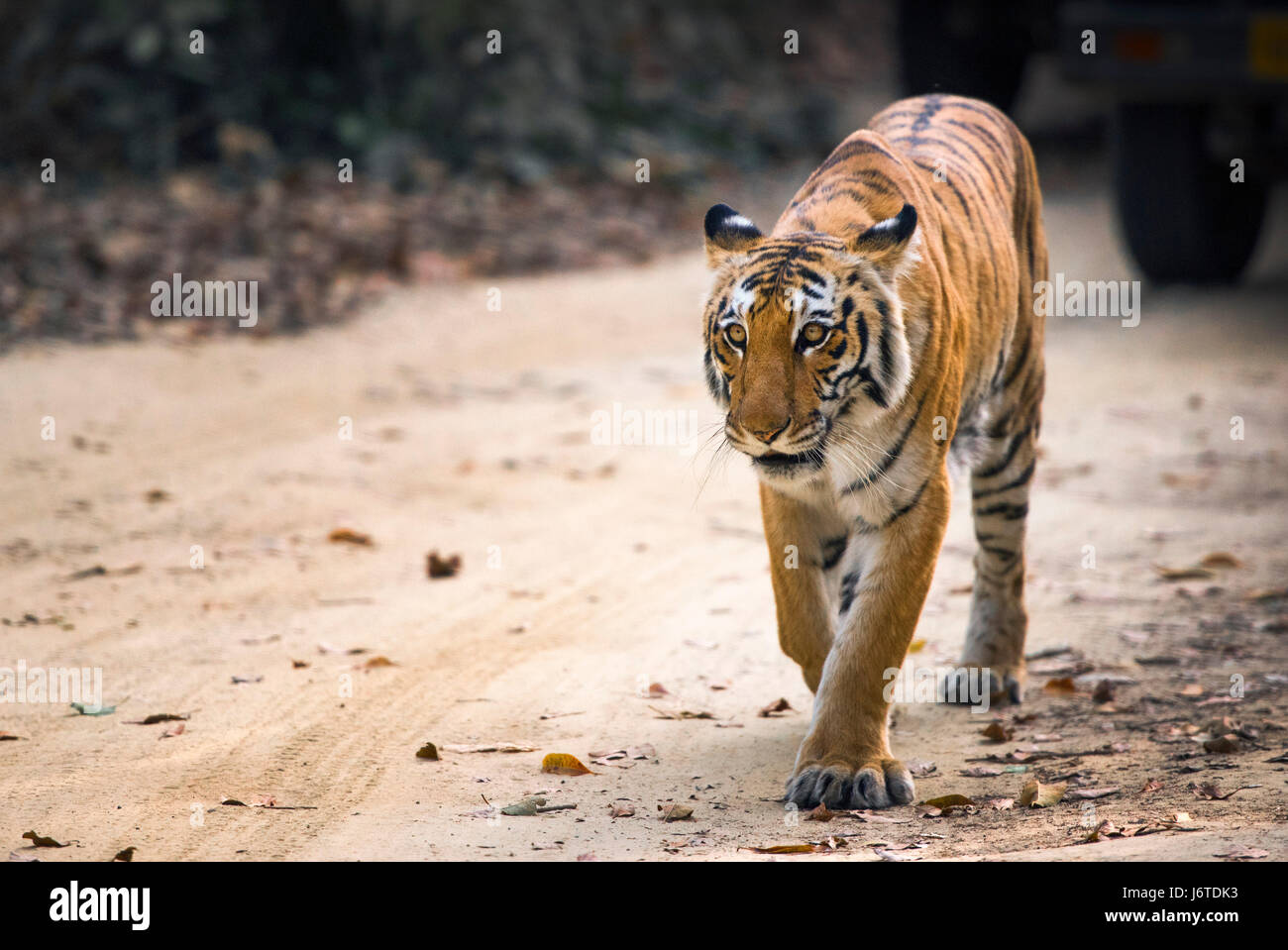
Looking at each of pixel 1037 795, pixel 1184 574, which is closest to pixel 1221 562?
pixel 1184 574

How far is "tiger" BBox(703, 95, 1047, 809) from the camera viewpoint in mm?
3543

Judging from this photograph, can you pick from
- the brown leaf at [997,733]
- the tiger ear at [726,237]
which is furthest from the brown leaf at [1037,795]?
the tiger ear at [726,237]

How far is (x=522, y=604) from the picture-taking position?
538 cm

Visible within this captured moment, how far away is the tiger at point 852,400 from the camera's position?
3.54 m

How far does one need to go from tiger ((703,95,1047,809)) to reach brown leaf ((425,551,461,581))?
6.82ft

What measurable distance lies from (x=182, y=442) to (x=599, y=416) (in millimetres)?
2275

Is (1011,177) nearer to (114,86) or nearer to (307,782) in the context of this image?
(307,782)

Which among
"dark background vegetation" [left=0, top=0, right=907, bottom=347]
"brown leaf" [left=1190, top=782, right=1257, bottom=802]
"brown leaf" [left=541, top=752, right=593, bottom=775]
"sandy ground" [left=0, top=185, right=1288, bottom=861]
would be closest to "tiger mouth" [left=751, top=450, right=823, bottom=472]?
"sandy ground" [left=0, top=185, right=1288, bottom=861]

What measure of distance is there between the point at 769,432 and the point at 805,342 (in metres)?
0.27

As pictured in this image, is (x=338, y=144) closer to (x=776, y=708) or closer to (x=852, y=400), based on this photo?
(x=776, y=708)

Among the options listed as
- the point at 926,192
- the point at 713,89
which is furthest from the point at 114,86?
the point at 926,192

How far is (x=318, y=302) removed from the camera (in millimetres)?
9680

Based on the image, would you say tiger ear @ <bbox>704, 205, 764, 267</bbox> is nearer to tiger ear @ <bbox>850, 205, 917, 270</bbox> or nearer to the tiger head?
the tiger head

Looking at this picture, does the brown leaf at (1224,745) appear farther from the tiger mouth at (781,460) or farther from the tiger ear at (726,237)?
the tiger ear at (726,237)
